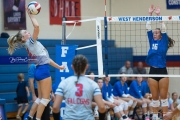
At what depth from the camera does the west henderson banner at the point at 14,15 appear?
13.9 metres

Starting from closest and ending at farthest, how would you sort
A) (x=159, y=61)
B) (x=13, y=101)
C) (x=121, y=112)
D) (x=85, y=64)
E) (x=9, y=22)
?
(x=85, y=64)
(x=159, y=61)
(x=121, y=112)
(x=13, y=101)
(x=9, y=22)

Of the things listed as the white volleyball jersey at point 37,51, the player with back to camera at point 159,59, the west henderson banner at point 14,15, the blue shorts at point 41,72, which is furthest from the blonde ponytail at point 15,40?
the west henderson banner at point 14,15

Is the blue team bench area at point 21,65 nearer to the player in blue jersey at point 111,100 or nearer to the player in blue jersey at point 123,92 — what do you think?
the player in blue jersey at point 123,92

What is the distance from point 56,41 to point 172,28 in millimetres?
3682

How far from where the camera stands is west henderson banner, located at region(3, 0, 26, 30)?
549 inches

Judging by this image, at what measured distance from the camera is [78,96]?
193 inches

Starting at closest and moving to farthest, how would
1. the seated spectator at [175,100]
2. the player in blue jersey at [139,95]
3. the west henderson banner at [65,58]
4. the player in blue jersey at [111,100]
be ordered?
the west henderson banner at [65,58]
the player in blue jersey at [111,100]
the player in blue jersey at [139,95]
the seated spectator at [175,100]

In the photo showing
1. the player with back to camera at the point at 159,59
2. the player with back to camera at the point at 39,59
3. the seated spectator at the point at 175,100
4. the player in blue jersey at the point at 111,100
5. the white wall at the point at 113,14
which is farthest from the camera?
the white wall at the point at 113,14

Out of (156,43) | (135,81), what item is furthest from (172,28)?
(156,43)

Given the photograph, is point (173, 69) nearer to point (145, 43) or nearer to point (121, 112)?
point (145, 43)

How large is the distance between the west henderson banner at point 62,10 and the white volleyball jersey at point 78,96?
1000 centimetres

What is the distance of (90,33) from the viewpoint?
52.5 ft

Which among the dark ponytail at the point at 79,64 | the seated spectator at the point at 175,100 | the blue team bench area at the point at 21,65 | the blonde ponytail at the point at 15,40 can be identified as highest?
the blonde ponytail at the point at 15,40

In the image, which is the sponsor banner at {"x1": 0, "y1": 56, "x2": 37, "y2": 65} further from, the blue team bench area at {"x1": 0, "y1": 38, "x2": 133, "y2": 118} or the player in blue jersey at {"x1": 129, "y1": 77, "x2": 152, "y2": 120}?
the player in blue jersey at {"x1": 129, "y1": 77, "x2": 152, "y2": 120}
